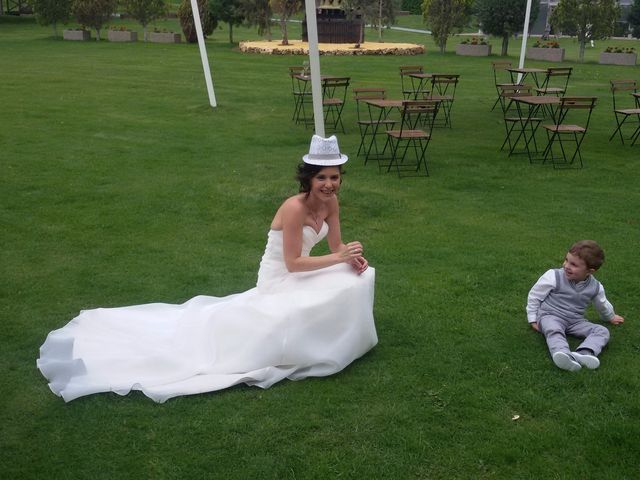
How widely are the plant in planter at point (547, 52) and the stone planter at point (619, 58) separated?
1.59 meters

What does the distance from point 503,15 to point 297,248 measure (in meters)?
27.6

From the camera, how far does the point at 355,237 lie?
25.8 ft

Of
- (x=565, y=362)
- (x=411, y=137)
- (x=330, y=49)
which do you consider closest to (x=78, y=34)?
(x=330, y=49)

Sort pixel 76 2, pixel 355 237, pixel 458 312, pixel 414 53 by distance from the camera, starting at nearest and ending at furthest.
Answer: pixel 458 312, pixel 355 237, pixel 414 53, pixel 76 2

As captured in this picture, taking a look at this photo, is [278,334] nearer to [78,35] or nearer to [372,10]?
[78,35]

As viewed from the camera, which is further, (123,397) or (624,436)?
(123,397)

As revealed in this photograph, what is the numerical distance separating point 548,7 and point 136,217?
47.5 m

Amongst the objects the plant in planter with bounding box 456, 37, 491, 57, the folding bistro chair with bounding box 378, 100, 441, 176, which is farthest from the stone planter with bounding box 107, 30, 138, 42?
the folding bistro chair with bounding box 378, 100, 441, 176

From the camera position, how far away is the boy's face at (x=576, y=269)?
514 centimetres

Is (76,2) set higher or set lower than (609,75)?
higher


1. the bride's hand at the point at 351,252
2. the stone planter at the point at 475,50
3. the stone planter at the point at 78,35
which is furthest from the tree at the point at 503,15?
the bride's hand at the point at 351,252

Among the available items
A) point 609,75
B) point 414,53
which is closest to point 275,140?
point 609,75

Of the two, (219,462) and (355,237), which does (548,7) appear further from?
(219,462)

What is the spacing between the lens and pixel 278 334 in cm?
471
